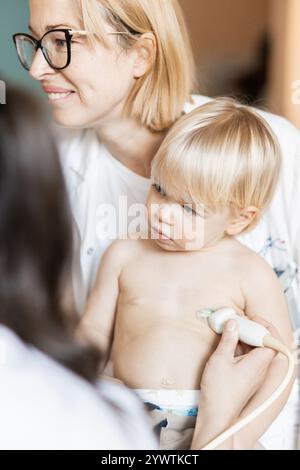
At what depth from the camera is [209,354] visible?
82cm

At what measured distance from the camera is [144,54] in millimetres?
849

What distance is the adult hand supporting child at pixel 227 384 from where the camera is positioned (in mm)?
778

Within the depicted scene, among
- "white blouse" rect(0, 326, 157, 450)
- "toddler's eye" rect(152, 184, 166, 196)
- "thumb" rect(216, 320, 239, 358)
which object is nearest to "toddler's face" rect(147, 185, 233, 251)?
"toddler's eye" rect(152, 184, 166, 196)

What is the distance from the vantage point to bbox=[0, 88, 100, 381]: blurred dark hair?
74 centimetres

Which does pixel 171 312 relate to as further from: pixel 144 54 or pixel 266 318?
pixel 144 54

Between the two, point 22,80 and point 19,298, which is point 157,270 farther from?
point 22,80

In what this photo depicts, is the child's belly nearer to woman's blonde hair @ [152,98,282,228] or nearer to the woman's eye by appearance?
woman's blonde hair @ [152,98,282,228]

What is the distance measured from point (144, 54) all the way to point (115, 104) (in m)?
0.07

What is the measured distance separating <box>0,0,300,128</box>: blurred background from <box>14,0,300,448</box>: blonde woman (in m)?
0.02

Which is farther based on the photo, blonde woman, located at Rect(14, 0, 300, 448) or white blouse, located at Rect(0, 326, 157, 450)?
blonde woman, located at Rect(14, 0, 300, 448)

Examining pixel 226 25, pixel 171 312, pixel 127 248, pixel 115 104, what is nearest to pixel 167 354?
pixel 171 312
